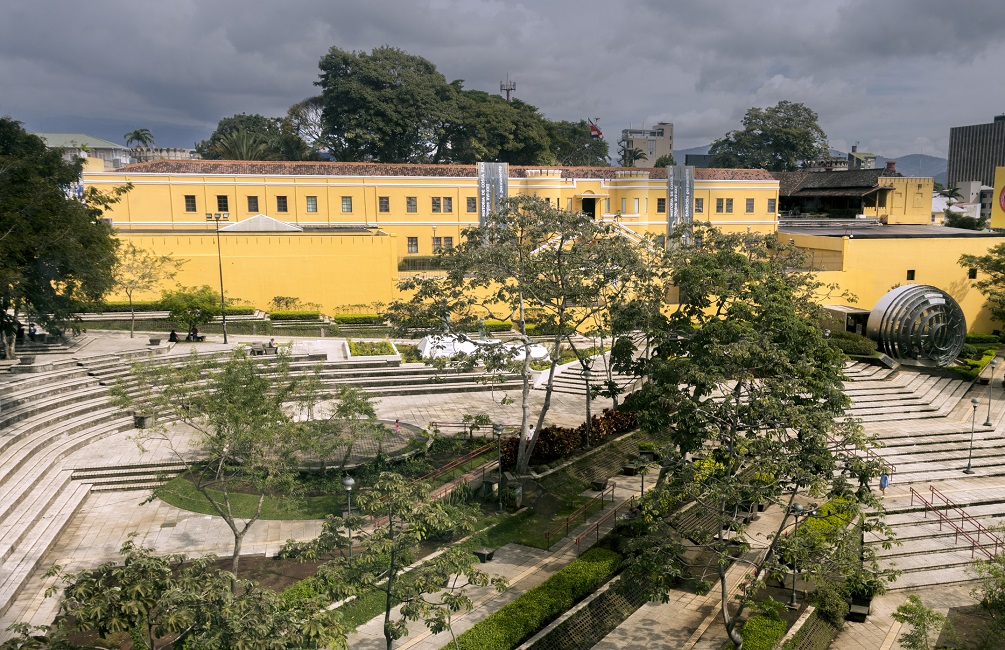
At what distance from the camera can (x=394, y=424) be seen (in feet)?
77.1

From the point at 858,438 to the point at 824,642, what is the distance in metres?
4.56

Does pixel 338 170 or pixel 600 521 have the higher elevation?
pixel 338 170

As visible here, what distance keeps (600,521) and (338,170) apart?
32.3 m

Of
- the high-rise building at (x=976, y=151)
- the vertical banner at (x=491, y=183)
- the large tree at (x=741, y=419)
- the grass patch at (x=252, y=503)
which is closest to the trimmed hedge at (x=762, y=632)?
the large tree at (x=741, y=419)

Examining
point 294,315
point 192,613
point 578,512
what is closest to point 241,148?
point 294,315

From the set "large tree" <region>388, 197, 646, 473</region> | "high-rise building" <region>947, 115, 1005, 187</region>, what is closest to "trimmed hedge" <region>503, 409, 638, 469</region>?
"large tree" <region>388, 197, 646, 473</region>

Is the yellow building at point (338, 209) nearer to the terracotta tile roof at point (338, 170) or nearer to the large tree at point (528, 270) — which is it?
the terracotta tile roof at point (338, 170)

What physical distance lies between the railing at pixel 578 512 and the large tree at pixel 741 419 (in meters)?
3.55

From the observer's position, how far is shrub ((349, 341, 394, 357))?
29062mm

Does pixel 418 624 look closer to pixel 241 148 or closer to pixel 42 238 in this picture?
pixel 42 238

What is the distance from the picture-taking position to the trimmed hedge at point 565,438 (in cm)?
2133

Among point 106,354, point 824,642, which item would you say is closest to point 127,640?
point 824,642

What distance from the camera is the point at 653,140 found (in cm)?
12794

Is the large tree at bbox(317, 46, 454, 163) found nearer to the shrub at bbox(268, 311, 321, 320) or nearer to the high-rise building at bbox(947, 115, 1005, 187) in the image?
the shrub at bbox(268, 311, 321, 320)
